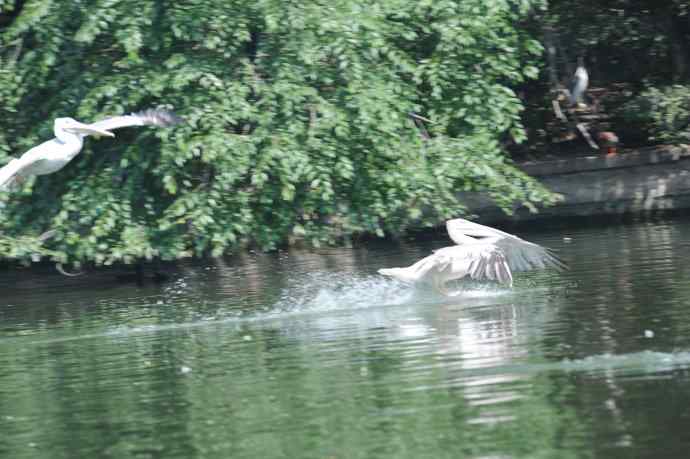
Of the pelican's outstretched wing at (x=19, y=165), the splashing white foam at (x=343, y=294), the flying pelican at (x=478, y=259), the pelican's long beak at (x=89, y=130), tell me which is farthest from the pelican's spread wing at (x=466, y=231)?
the pelican's outstretched wing at (x=19, y=165)

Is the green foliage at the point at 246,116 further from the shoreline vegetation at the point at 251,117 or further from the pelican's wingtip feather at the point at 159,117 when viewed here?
the pelican's wingtip feather at the point at 159,117

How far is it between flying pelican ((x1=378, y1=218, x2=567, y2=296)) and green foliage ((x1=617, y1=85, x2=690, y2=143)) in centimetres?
860

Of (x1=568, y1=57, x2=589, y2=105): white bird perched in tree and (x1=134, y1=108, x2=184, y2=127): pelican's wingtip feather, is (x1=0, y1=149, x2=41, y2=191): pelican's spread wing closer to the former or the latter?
(x1=134, y1=108, x2=184, y2=127): pelican's wingtip feather

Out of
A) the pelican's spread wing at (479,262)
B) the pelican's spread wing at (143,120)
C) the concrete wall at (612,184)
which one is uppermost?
the pelican's spread wing at (143,120)

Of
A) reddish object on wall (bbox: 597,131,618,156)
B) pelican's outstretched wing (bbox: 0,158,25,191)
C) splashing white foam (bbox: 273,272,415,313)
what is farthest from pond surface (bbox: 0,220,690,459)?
reddish object on wall (bbox: 597,131,618,156)

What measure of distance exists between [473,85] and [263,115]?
262 centimetres

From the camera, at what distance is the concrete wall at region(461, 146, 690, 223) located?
2219cm

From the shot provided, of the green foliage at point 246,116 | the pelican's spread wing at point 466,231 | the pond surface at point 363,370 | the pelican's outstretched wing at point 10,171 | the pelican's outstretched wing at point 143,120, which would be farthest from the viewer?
the green foliage at point 246,116

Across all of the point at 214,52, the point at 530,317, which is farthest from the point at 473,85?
the point at 530,317

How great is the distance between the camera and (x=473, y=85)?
1631 centimetres

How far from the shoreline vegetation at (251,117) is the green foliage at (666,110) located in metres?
4.83

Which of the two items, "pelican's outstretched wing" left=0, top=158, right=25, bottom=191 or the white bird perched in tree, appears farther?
the white bird perched in tree

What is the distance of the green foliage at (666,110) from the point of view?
824 inches

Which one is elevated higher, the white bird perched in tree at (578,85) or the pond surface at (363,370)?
the white bird perched in tree at (578,85)
